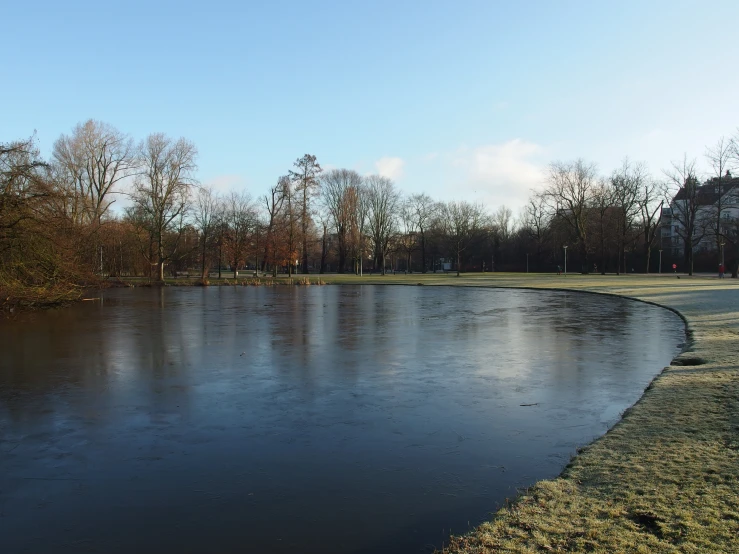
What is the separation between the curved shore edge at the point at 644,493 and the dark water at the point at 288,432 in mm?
379

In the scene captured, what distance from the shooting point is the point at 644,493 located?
13.4 ft

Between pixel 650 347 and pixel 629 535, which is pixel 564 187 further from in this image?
pixel 629 535

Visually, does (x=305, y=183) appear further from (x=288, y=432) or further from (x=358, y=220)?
(x=288, y=432)

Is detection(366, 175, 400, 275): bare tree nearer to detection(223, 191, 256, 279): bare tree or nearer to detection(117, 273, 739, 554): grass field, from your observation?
detection(223, 191, 256, 279): bare tree

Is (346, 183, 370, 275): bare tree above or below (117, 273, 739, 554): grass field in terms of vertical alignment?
above

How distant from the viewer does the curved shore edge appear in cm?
337

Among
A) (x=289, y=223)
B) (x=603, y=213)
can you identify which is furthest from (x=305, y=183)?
(x=603, y=213)

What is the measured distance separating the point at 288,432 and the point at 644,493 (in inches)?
145

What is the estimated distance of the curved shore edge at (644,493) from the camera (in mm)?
3371

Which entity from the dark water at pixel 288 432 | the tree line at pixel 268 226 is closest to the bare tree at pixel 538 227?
the tree line at pixel 268 226

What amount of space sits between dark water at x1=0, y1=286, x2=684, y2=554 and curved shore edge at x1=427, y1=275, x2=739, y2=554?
14.9 inches

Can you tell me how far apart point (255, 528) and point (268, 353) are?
778 centimetres

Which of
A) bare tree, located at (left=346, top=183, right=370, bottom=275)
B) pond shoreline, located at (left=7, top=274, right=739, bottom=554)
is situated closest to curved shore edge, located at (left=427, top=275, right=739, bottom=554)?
pond shoreline, located at (left=7, top=274, right=739, bottom=554)

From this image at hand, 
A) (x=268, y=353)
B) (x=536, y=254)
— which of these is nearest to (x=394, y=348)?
(x=268, y=353)
